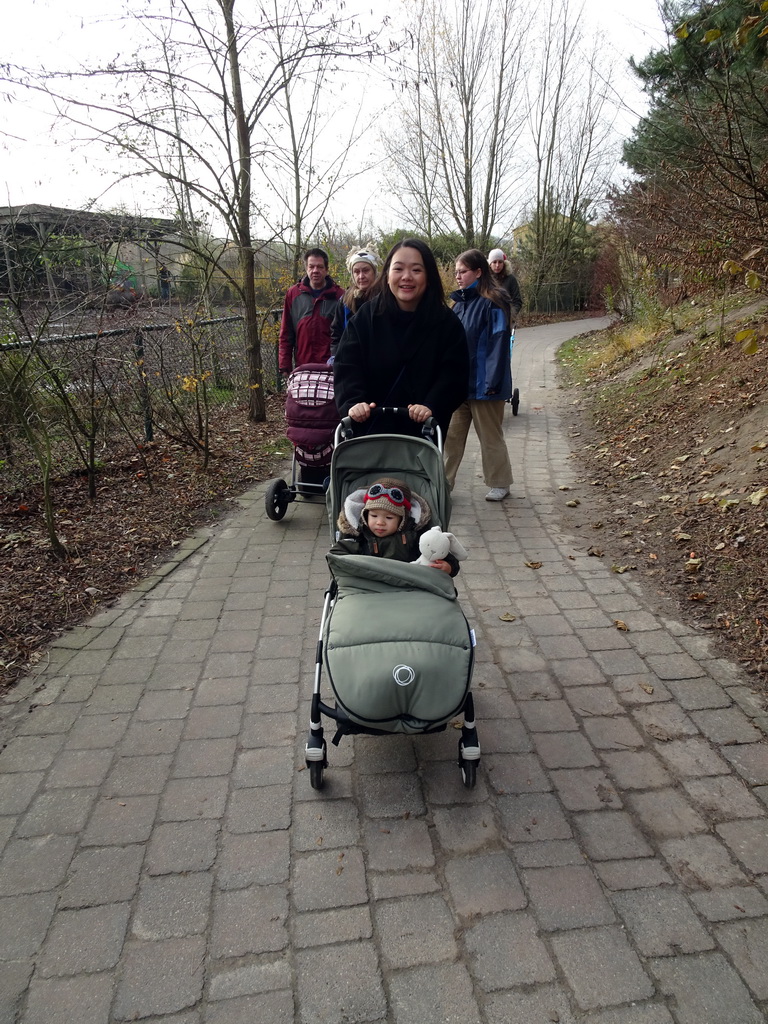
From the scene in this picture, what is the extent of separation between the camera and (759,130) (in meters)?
6.50

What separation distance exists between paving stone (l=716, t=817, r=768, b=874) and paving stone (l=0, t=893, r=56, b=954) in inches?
95.5

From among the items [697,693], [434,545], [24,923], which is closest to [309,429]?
[434,545]

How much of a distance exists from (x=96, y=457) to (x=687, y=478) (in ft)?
18.9

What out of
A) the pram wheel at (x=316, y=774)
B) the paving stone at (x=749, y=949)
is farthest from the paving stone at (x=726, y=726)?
the pram wheel at (x=316, y=774)

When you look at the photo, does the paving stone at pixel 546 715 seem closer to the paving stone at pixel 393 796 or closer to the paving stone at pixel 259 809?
the paving stone at pixel 393 796

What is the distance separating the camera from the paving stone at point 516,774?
2754mm

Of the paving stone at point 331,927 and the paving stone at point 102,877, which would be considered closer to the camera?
the paving stone at point 331,927

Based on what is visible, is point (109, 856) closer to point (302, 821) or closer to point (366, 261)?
point (302, 821)

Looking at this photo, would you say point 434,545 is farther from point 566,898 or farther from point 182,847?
point 182,847

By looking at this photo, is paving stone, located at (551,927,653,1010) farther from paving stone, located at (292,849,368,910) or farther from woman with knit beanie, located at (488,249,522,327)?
woman with knit beanie, located at (488,249,522,327)

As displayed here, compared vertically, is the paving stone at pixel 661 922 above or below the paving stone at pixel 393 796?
above

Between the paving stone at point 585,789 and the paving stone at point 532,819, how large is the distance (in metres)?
0.07

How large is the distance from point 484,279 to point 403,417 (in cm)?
258

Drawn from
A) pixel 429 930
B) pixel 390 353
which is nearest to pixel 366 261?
pixel 390 353
